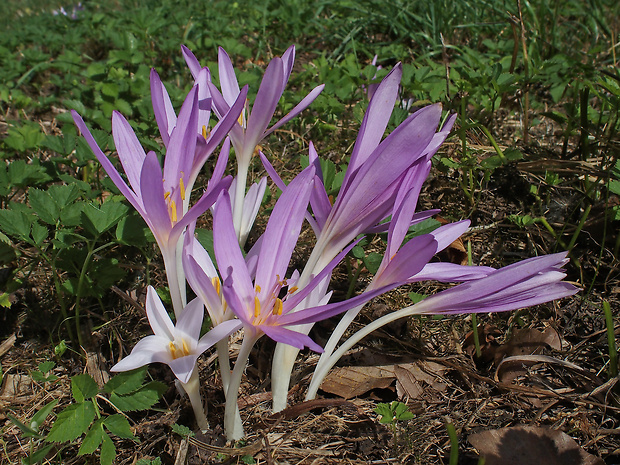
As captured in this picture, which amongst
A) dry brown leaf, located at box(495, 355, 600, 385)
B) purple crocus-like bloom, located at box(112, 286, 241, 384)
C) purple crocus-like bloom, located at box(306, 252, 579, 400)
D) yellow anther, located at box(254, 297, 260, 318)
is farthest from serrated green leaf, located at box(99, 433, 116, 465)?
dry brown leaf, located at box(495, 355, 600, 385)

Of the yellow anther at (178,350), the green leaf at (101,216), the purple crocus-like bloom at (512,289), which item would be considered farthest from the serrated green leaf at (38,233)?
the purple crocus-like bloom at (512,289)

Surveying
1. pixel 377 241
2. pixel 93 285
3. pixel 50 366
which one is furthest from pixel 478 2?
pixel 50 366

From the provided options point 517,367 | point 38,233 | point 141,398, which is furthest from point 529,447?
point 38,233

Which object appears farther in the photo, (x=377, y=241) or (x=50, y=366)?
(x=377, y=241)

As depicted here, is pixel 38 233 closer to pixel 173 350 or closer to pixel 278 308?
pixel 173 350

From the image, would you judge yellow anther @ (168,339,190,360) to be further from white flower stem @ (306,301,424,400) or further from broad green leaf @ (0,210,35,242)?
broad green leaf @ (0,210,35,242)

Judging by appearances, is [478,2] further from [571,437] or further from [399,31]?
[571,437]
